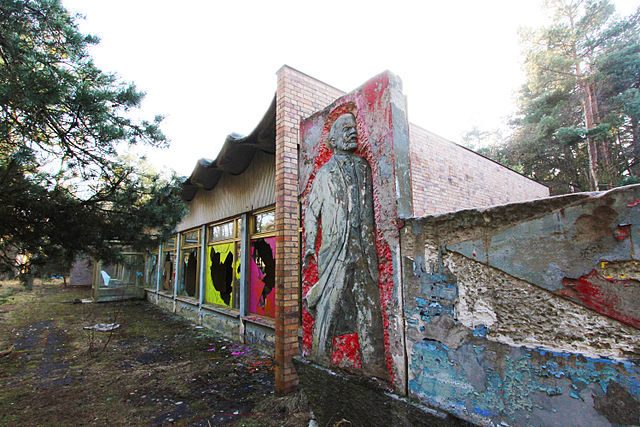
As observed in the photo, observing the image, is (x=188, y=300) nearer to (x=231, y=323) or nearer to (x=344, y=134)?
(x=231, y=323)

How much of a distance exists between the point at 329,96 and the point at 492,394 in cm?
421

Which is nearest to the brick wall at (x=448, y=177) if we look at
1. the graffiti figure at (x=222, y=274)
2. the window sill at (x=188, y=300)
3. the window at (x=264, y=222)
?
the window at (x=264, y=222)

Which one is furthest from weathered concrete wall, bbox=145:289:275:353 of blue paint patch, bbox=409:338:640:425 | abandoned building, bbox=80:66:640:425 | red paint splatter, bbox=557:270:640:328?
red paint splatter, bbox=557:270:640:328

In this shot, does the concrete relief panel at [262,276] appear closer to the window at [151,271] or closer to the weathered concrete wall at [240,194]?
the weathered concrete wall at [240,194]

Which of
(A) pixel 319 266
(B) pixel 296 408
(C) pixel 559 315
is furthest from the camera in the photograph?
(B) pixel 296 408

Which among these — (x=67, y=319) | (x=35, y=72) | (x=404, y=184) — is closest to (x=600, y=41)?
(x=404, y=184)

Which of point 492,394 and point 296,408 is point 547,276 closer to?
point 492,394

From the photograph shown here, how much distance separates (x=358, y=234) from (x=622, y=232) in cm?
165

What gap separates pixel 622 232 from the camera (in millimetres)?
1417

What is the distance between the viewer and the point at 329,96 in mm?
4789

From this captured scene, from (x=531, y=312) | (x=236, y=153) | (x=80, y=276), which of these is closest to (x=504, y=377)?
(x=531, y=312)

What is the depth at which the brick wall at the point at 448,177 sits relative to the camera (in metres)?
7.26

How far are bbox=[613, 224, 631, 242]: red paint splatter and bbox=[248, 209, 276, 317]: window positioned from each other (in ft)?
16.9

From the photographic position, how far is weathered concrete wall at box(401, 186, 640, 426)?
1.41m
